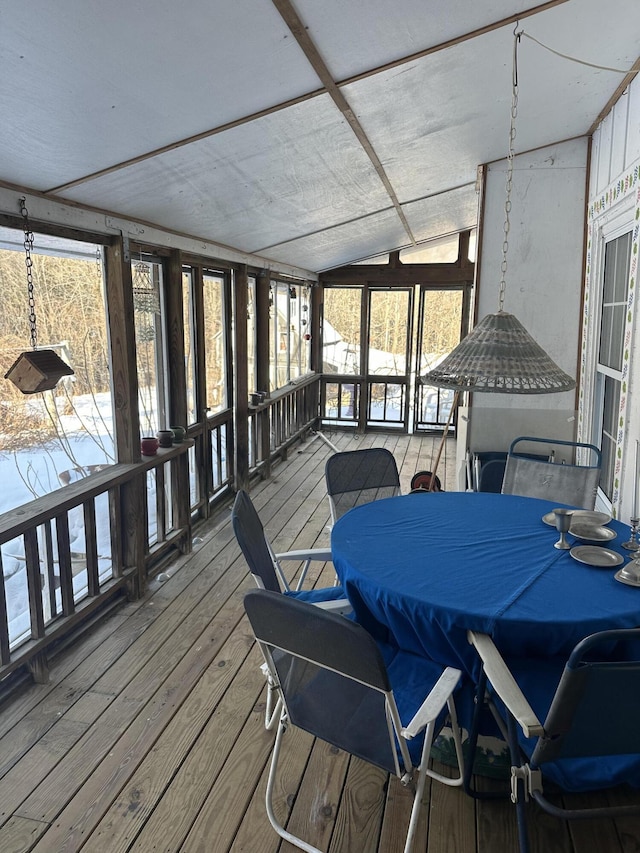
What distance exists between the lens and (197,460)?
4707 mm

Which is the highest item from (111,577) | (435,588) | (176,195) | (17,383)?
(176,195)

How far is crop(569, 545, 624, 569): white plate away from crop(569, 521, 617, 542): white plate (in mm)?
61

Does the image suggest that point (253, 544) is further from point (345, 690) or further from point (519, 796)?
point (519, 796)

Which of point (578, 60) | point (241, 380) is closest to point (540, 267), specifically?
point (578, 60)

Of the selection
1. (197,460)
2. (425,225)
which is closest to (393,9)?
(197,460)

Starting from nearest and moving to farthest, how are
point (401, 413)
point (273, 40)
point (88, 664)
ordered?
point (273, 40) < point (88, 664) < point (401, 413)

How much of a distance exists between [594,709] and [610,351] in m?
2.70

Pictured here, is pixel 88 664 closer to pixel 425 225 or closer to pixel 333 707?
pixel 333 707

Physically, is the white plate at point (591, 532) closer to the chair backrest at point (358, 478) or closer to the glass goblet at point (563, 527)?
the glass goblet at point (563, 527)

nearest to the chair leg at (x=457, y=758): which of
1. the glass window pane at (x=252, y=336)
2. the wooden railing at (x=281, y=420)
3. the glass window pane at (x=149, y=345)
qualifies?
the glass window pane at (x=149, y=345)

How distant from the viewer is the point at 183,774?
2.18 metres

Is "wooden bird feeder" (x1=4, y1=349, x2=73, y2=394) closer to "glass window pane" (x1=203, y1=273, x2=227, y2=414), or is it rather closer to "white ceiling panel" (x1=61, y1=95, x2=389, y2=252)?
"white ceiling panel" (x1=61, y1=95, x2=389, y2=252)

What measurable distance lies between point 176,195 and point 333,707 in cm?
256

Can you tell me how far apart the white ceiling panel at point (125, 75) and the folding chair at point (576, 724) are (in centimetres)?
188
